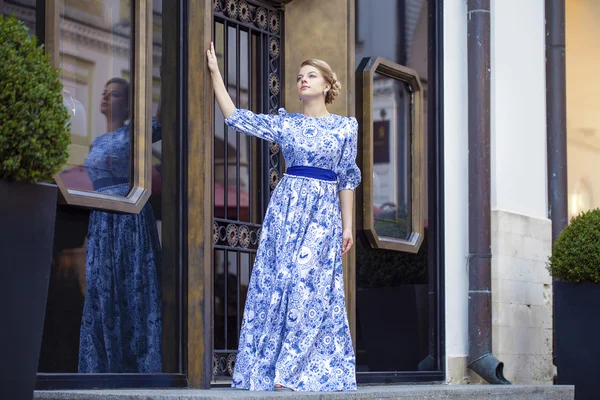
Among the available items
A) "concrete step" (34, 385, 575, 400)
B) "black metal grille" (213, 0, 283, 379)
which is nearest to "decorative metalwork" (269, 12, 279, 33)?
"black metal grille" (213, 0, 283, 379)

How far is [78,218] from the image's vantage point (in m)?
5.77

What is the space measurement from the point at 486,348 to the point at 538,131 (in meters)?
1.94

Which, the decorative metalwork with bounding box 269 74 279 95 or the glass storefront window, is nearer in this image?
the decorative metalwork with bounding box 269 74 279 95

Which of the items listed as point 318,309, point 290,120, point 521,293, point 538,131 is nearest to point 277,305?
point 318,309

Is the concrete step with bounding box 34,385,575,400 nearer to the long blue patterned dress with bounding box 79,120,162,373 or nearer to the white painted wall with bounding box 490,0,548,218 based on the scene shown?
the long blue patterned dress with bounding box 79,120,162,373

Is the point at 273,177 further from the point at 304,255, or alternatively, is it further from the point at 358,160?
the point at 304,255

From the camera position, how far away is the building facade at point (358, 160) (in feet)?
19.3

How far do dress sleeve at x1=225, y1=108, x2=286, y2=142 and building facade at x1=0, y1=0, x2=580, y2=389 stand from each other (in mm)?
234

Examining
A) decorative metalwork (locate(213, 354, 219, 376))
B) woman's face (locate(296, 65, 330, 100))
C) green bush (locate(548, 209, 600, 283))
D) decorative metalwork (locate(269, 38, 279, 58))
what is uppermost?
decorative metalwork (locate(269, 38, 279, 58))

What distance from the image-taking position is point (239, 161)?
7062 millimetres

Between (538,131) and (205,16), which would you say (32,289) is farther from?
(538,131)

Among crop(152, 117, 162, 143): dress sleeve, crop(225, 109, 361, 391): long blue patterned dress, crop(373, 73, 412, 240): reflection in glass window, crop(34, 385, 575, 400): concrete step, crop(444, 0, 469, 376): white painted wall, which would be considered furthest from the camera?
crop(444, 0, 469, 376): white painted wall

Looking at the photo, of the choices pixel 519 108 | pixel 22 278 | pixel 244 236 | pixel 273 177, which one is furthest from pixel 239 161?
pixel 22 278

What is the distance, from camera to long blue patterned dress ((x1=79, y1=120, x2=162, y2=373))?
584 centimetres
